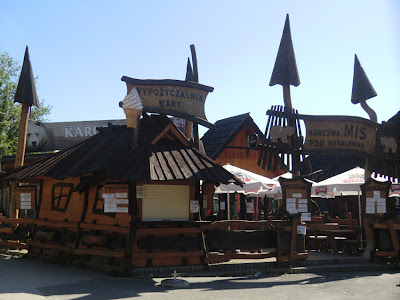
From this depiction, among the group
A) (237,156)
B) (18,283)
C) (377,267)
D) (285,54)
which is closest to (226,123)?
(237,156)

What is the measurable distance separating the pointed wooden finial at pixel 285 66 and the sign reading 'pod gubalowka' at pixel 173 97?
6.74 ft

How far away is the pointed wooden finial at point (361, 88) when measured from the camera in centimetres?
1518

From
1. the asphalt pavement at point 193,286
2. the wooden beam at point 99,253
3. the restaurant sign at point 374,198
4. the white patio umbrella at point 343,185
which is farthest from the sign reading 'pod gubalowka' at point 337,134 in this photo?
the wooden beam at point 99,253

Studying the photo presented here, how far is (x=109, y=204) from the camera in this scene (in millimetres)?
11641

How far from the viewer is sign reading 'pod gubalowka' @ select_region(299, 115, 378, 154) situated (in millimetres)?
13781

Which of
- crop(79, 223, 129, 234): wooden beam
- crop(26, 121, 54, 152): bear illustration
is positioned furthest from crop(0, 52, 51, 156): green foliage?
crop(79, 223, 129, 234): wooden beam

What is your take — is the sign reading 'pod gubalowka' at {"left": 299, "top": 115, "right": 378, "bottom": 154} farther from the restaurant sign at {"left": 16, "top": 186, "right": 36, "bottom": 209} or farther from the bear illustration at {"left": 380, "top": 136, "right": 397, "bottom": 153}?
the restaurant sign at {"left": 16, "top": 186, "right": 36, "bottom": 209}

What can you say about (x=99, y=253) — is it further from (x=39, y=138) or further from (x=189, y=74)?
(x=39, y=138)

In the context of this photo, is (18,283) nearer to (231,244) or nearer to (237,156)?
(231,244)

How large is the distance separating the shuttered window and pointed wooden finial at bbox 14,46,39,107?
758 cm

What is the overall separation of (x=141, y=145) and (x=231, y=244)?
3.44 meters

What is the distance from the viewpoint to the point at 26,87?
55.7 ft

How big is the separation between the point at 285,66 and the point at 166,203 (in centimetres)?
542

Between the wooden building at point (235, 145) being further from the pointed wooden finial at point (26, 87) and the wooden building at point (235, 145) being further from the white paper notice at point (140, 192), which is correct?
the white paper notice at point (140, 192)
